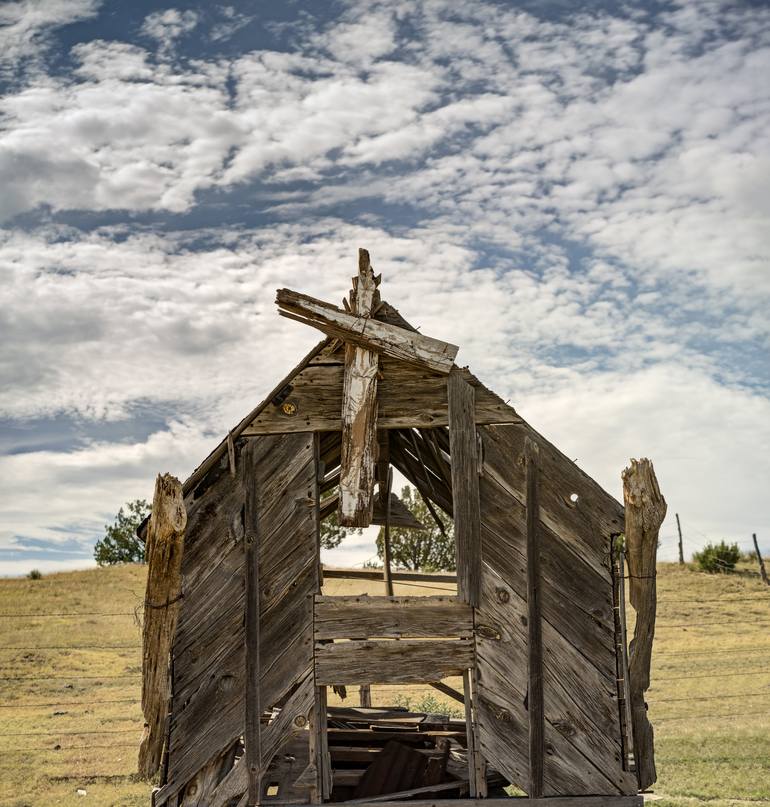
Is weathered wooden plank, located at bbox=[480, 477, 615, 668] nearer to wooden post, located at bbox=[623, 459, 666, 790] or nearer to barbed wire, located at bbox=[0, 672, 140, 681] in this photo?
wooden post, located at bbox=[623, 459, 666, 790]

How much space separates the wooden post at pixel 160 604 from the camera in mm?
8234

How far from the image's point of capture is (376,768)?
9.76 m

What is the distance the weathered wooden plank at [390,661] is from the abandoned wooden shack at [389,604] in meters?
0.02

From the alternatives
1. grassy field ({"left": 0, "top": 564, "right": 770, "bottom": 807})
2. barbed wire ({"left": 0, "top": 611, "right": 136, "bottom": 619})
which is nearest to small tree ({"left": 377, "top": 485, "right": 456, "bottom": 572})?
grassy field ({"left": 0, "top": 564, "right": 770, "bottom": 807})

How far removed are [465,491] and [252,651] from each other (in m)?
2.64

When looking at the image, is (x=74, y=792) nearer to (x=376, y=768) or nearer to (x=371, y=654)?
(x=376, y=768)

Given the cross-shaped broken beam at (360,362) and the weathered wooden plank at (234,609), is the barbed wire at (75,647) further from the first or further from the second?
the cross-shaped broken beam at (360,362)

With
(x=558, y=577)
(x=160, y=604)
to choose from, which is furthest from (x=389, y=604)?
(x=160, y=604)

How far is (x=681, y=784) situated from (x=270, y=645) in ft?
31.4

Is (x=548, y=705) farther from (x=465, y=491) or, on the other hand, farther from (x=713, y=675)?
(x=713, y=675)

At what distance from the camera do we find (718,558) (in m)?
46.3

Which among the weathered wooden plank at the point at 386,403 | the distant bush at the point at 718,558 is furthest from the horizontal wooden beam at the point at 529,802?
the distant bush at the point at 718,558

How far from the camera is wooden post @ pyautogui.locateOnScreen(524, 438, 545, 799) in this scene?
28.2 ft

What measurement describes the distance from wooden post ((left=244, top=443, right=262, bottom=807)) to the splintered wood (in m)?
0.92
